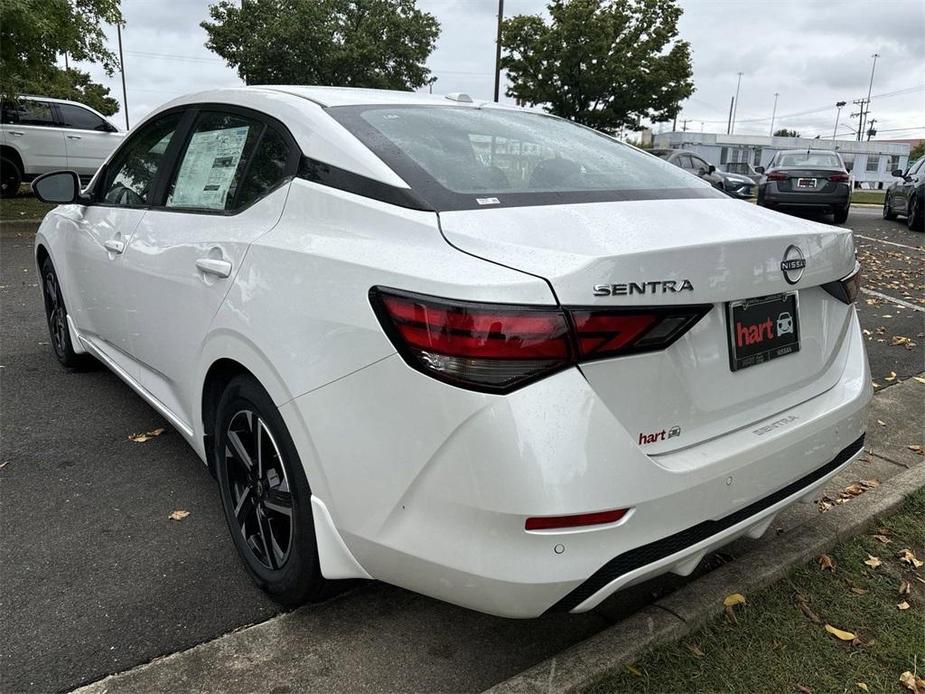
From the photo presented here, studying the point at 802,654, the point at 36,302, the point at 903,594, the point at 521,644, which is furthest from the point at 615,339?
the point at 36,302

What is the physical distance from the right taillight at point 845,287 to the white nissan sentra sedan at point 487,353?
0.01 metres

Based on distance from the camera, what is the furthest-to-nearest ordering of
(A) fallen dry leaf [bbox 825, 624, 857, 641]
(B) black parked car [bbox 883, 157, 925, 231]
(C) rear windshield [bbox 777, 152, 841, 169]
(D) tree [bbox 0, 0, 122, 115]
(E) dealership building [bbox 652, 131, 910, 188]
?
(E) dealership building [bbox 652, 131, 910, 188] < (C) rear windshield [bbox 777, 152, 841, 169] < (B) black parked car [bbox 883, 157, 925, 231] < (D) tree [bbox 0, 0, 122, 115] < (A) fallen dry leaf [bbox 825, 624, 857, 641]

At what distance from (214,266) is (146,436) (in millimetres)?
1735

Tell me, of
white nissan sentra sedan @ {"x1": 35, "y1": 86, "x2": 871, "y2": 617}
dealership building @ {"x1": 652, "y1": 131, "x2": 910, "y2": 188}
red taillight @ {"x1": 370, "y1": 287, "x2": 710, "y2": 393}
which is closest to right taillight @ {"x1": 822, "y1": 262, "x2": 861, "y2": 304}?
white nissan sentra sedan @ {"x1": 35, "y1": 86, "x2": 871, "y2": 617}

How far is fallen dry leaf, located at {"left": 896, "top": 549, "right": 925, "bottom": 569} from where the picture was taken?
9.00ft

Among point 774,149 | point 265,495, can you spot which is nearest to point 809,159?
point 265,495

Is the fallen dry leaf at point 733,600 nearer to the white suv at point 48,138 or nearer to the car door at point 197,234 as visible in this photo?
the car door at point 197,234

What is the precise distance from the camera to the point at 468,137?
2484 mm

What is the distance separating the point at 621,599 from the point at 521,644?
45 centimetres

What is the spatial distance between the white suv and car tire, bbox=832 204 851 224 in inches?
552

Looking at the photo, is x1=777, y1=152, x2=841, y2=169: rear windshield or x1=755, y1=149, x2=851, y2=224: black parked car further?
x1=777, y1=152, x2=841, y2=169: rear windshield

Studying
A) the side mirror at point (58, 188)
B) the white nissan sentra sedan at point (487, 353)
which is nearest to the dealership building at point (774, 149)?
the side mirror at point (58, 188)

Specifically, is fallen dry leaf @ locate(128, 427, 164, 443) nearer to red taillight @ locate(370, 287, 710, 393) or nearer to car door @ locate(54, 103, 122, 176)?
red taillight @ locate(370, 287, 710, 393)

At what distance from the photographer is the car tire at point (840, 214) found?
14.2m
